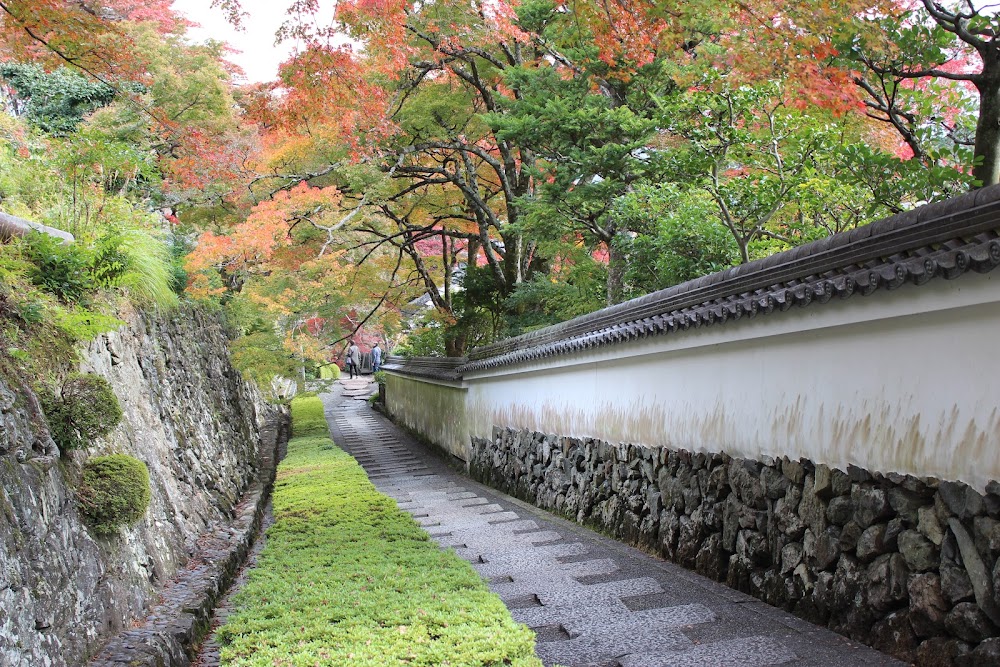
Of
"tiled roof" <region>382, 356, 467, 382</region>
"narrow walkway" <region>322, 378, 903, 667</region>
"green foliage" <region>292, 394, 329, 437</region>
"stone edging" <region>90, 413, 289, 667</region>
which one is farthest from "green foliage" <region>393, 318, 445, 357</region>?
"narrow walkway" <region>322, 378, 903, 667</region>

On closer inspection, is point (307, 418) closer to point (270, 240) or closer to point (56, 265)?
point (270, 240)

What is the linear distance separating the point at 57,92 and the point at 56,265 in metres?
13.1

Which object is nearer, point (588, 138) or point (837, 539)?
point (837, 539)

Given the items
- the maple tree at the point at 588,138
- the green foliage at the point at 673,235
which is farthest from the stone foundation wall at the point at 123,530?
the green foliage at the point at 673,235

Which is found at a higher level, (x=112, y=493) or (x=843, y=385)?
(x=843, y=385)

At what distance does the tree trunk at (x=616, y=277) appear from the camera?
1093 centimetres

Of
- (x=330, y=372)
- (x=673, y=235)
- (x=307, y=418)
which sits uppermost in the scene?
(x=673, y=235)

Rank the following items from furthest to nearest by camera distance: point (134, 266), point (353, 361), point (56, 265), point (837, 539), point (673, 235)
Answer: point (353, 361) < point (134, 266) < point (673, 235) < point (56, 265) < point (837, 539)

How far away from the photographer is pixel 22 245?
675 centimetres

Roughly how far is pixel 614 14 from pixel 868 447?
18.5ft

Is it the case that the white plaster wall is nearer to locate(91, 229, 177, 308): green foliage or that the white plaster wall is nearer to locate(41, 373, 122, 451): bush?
locate(41, 373, 122, 451): bush

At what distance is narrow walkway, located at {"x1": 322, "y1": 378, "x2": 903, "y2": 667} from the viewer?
4.62m

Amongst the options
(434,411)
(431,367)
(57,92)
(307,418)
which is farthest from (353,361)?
(57,92)

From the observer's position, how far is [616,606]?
562cm
